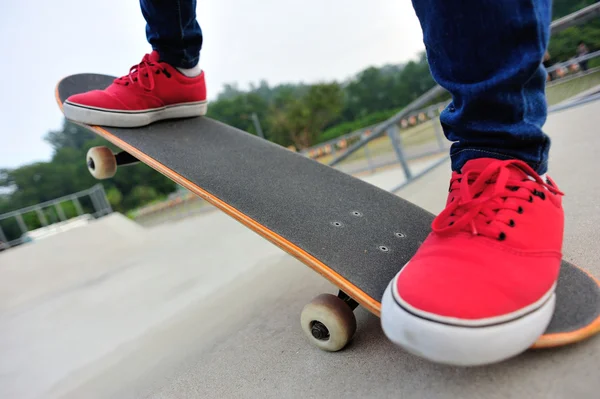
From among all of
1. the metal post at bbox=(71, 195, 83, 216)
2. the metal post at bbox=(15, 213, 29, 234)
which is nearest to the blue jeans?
the metal post at bbox=(15, 213, 29, 234)

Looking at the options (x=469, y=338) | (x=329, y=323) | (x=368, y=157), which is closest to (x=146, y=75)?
(x=329, y=323)

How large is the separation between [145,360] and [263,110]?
139ft

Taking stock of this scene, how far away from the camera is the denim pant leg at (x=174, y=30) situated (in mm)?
1420

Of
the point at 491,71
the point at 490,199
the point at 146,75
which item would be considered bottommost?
the point at 490,199

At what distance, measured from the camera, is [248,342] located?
116 centimetres

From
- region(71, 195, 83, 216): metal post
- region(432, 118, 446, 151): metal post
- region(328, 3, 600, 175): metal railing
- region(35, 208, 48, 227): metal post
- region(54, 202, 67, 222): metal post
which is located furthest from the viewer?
region(71, 195, 83, 216): metal post

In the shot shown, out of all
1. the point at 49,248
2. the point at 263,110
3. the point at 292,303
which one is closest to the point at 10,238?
the point at 49,248

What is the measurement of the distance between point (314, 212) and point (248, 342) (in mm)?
479

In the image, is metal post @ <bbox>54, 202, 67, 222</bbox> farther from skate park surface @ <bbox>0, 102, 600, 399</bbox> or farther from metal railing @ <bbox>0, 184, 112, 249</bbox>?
skate park surface @ <bbox>0, 102, 600, 399</bbox>

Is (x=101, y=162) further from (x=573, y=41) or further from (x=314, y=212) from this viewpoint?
(x=573, y=41)

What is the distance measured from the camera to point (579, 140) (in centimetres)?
232

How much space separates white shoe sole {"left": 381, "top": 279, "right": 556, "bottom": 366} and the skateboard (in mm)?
73

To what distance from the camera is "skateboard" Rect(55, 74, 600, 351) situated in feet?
2.42

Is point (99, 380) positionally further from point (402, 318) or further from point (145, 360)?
point (402, 318)
